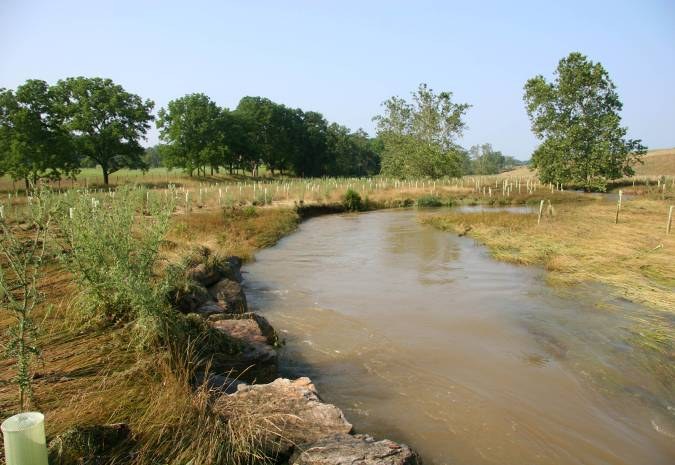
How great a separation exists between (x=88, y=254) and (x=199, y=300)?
2.04m

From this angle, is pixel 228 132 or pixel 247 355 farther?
pixel 228 132

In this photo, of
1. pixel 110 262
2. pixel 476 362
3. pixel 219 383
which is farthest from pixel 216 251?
pixel 219 383

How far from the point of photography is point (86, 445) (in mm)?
3021

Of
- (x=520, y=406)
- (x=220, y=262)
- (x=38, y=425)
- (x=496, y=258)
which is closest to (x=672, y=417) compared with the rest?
(x=520, y=406)

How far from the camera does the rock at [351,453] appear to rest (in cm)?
343

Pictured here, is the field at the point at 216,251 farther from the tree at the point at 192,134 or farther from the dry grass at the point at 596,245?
the tree at the point at 192,134

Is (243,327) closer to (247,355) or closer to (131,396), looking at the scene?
(247,355)

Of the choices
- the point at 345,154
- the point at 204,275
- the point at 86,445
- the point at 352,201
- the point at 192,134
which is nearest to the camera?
the point at 86,445

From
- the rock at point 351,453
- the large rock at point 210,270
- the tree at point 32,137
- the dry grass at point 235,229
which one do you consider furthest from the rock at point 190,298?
the tree at point 32,137

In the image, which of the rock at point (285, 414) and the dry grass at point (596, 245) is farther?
the dry grass at point (596, 245)

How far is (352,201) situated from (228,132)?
2859 cm

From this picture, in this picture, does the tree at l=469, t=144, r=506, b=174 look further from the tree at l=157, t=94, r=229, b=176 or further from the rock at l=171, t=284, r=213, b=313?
the rock at l=171, t=284, r=213, b=313

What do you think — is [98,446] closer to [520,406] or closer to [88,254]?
[88,254]

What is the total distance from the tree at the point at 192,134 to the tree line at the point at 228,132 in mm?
104
